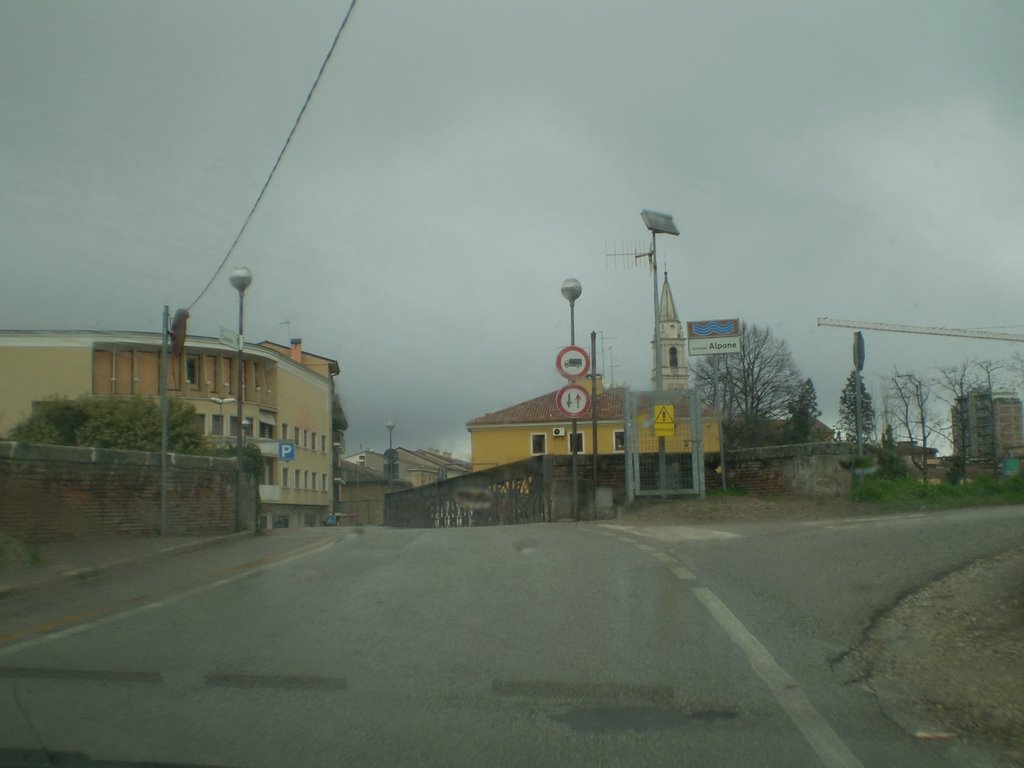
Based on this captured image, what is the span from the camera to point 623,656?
6.83m

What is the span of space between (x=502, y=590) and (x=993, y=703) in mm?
Result: 4782

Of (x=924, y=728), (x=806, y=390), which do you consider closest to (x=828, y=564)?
(x=924, y=728)

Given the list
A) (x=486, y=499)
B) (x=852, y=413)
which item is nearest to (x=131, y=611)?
(x=486, y=499)

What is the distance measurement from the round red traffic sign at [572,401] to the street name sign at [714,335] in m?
3.15

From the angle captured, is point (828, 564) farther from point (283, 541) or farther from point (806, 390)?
point (806, 390)

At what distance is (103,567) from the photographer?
12.7m

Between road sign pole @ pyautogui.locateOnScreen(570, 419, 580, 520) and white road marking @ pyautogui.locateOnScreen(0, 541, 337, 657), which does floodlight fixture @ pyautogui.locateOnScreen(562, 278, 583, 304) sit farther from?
white road marking @ pyautogui.locateOnScreen(0, 541, 337, 657)

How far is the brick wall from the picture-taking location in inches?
547

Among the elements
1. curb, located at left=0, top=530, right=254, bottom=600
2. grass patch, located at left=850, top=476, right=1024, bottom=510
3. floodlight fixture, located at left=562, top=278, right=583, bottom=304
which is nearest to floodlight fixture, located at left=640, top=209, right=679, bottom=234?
floodlight fixture, located at left=562, top=278, right=583, bottom=304

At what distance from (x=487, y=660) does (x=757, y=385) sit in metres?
39.1

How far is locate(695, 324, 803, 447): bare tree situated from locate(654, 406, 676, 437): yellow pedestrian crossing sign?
23049mm

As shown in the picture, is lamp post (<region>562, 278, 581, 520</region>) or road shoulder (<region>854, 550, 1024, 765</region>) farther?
lamp post (<region>562, 278, 581, 520</region>)

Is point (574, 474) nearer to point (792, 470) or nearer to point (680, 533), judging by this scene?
point (792, 470)

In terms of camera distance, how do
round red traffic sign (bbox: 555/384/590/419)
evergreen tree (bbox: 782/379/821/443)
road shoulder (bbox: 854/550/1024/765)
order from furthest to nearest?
evergreen tree (bbox: 782/379/821/443) < round red traffic sign (bbox: 555/384/590/419) < road shoulder (bbox: 854/550/1024/765)
